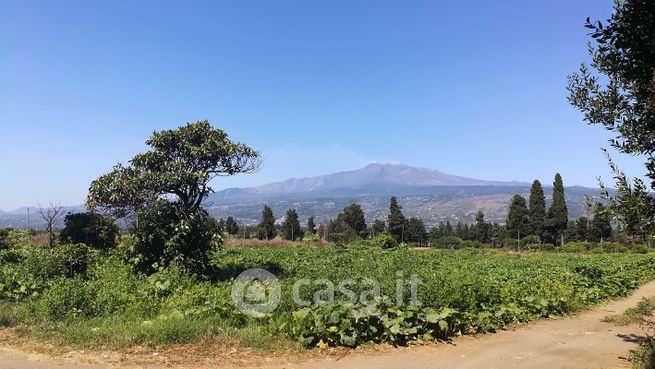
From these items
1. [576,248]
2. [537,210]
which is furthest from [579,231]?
[576,248]

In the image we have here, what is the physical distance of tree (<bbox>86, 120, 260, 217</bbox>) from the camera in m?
15.2

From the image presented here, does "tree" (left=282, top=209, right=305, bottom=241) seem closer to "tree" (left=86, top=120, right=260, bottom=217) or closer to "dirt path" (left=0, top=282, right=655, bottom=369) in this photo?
"tree" (left=86, top=120, right=260, bottom=217)

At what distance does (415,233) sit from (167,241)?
A: 59156 millimetres

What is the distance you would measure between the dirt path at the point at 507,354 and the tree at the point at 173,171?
841cm

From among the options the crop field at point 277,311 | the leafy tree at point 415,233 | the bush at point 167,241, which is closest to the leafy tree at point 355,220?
the leafy tree at point 415,233

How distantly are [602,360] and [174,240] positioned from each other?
11743 mm

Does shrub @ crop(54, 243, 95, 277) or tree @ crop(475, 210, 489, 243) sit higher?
shrub @ crop(54, 243, 95, 277)

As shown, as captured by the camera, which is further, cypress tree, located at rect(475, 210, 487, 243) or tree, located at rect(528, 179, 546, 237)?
cypress tree, located at rect(475, 210, 487, 243)

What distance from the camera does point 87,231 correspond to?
2523cm

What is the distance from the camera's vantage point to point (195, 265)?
1508 centimetres

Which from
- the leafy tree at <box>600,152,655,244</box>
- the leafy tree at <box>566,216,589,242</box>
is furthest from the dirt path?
the leafy tree at <box>566,216,589,242</box>

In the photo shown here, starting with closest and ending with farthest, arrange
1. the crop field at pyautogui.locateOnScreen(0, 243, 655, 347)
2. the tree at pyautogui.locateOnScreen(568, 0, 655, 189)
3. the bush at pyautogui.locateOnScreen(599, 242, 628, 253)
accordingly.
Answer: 1. the tree at pyautogui.locateOnScreen(568, 0, 655, 189)
2. the crop field at pyautogui.locateOnScreen(0, 243, 655, 347)
3. the bush at pyautogui.locateOnScreen(599, 242, 628, 253)

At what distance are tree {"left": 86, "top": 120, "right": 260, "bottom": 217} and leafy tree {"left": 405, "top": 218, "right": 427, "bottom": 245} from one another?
5692cm

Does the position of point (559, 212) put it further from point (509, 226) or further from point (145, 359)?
point (145, 359)
